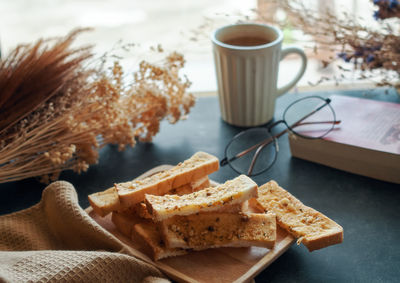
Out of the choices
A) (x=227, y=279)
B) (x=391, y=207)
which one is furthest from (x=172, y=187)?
(x=391, y=207)

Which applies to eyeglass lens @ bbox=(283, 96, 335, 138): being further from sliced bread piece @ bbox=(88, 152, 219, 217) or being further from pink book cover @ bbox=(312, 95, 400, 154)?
sliced bread piece @ bbox=(88, 152, 219, 217)

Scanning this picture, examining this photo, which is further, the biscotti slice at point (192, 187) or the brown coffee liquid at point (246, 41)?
the brown coffee liquid at point (246, 41)

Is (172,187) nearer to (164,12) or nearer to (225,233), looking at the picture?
(225,233)

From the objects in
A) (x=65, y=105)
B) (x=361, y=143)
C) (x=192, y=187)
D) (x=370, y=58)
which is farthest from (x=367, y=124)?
(x=65, y=105)

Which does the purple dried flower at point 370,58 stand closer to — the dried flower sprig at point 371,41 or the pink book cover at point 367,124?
the dried flower sprig at point 371,41

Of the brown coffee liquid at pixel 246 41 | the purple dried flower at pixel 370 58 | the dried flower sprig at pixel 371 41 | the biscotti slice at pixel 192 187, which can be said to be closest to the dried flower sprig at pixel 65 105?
the brown coffee liquid at pixel 246 41

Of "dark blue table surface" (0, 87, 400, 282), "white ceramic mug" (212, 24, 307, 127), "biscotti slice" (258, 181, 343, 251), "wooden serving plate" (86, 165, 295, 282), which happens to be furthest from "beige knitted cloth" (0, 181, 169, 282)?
"white ceramic mug" (212, 24, 307, 127)

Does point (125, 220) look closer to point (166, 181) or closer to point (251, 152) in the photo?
point (166, 181)
